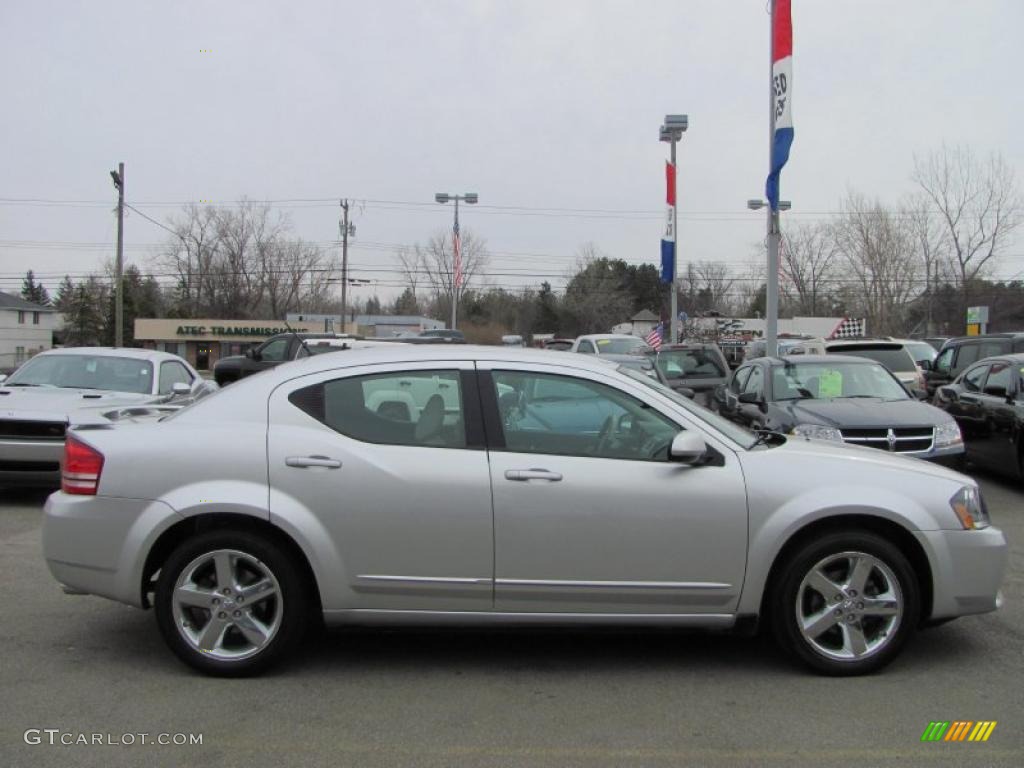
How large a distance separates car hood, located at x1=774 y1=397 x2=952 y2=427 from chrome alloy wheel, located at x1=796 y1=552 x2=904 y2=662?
13.3ft

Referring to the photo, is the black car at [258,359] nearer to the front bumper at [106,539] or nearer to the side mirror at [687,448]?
the front bumper at [106,539]

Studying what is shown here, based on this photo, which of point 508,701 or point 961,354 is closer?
point 508,701

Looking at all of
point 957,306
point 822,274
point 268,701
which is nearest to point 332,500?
point 268,701

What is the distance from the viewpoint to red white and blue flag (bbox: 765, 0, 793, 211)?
11.9 meters

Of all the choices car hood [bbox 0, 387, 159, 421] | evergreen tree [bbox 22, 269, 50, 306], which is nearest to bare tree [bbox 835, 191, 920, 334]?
car hood [bbox 0, 387, 159, 421]

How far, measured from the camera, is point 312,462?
12.8ft

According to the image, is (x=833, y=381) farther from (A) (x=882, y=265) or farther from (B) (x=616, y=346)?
(A) (x=882, y=265)

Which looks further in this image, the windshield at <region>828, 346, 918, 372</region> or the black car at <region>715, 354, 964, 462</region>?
the windshield at <region>828, 346, 918, 372</region>

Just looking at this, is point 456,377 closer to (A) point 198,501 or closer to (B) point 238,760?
(A) point 198,501

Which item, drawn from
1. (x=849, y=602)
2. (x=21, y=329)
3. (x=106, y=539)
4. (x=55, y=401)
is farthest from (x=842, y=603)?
(x=21, y=329)

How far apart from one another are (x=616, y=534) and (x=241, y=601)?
1.84 meters

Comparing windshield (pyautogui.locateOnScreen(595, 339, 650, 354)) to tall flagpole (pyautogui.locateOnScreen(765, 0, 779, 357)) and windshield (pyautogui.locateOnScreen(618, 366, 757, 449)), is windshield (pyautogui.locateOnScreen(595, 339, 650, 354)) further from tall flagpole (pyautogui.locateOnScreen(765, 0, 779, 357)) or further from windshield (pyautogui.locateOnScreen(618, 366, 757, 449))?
windshield (pyautogui.locateOnScreen(618, 366, 757, 449))

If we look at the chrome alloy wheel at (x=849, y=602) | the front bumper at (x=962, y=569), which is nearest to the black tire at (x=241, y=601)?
the chrome alloy wheel at (x=849, y=602)

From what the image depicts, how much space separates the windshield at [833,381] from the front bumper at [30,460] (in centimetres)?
751
